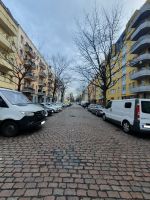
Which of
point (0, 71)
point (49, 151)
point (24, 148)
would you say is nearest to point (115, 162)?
point (49, 151)

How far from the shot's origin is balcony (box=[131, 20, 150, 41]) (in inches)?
1276

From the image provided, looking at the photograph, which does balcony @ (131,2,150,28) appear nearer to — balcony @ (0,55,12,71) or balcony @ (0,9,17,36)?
balcony @ (0,9,17,36)

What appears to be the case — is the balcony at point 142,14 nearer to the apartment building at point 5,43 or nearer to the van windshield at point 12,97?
the apartment building at point 5,43

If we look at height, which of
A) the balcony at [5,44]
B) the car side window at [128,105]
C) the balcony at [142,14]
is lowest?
the car side window at [128,105]

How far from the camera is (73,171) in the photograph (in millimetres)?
3980

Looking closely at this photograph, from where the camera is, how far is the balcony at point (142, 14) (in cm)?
3210

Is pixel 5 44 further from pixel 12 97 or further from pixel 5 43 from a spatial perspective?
pixel 12 97

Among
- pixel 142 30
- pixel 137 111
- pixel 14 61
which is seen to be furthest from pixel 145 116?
pixel 142 30

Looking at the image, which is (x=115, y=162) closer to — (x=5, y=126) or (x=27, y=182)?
(x=27, y=182)

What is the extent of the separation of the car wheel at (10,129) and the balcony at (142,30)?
1310 inches

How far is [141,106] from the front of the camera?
8.42 meters

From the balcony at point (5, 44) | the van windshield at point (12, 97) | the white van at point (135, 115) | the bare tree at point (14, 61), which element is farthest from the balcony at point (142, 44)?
the van windshield at point (12, 97)

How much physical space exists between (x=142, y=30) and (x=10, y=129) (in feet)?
114

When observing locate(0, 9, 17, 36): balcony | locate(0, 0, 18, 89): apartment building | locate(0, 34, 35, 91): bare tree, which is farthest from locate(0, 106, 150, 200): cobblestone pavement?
locate(0, 9, 17, 36): balcony
